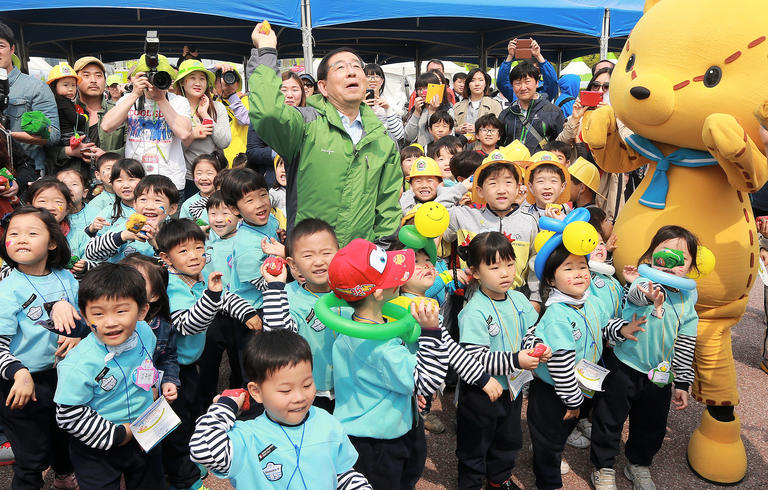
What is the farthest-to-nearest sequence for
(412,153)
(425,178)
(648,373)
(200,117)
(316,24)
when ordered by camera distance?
(316,24), (412,153), (200,117), (425,178), (648,373)

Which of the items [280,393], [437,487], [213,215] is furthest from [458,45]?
[280,393]

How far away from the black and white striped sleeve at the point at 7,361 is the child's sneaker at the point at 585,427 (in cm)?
307

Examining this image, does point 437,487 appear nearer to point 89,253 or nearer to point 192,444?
point 192,444

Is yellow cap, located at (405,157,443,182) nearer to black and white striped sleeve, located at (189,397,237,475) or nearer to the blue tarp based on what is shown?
black and white striped sleeve, located at (189,397,237,475)

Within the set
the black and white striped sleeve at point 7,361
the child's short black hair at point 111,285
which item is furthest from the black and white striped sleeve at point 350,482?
the black and white striped sleeve at point 7,361

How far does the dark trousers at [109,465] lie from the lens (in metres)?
2.38

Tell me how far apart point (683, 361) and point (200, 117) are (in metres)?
4.09

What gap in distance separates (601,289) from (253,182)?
2.08 m

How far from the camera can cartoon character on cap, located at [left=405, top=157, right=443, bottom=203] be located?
14.5 feet

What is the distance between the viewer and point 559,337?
2820 mm

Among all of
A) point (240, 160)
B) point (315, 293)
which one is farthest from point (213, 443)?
point (240, 160)

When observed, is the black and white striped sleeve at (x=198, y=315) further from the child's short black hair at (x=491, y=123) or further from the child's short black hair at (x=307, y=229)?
the child's short black hair at (x=491, y=123)

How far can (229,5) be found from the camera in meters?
7.57

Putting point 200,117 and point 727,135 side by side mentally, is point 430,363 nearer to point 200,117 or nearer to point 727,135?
point 727,135
